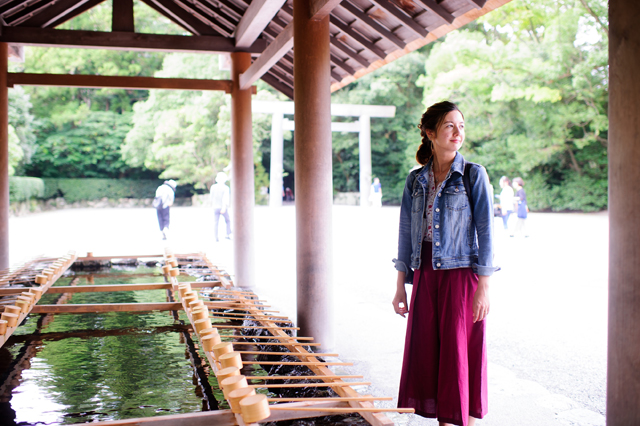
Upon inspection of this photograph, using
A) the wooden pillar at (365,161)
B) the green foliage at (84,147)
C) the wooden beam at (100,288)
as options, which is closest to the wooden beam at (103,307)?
the wooden beam at (100,288)

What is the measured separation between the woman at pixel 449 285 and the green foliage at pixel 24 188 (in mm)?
21530

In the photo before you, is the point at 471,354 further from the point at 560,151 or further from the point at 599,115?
the point at 560,151

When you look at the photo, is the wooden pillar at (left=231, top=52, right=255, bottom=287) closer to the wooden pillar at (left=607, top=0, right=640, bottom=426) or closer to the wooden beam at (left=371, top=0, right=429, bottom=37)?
the wooden beam at (left=371, top=0, right=429, bottom=37)

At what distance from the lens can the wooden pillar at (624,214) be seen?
1.58 m

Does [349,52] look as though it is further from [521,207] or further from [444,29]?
[521,207]

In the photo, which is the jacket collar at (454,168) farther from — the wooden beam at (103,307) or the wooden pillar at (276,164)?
the wooden pillar at (276,164)

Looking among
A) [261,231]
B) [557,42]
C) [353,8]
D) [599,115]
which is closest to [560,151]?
[599,115]

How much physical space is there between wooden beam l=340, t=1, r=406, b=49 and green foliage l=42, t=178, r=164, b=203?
24914mm

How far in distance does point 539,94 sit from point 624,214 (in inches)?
701

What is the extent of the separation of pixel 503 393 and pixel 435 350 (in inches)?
41.3

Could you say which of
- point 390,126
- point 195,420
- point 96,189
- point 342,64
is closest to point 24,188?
point 96,189

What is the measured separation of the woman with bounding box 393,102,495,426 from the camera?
2234mm

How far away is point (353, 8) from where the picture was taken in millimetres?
4934

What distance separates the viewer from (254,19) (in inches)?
222
